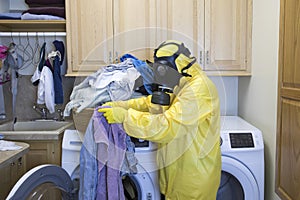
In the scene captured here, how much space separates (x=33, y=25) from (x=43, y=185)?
1385 mm

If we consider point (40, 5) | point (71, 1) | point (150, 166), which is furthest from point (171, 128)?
point (40, 5)

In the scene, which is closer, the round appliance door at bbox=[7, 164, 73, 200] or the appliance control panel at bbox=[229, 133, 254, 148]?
the round appliance door at bbox=[7, 164, 73, 200]

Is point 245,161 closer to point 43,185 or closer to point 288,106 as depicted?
point 288,106

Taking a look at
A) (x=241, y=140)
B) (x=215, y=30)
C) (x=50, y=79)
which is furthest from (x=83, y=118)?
(x=215, y=30)

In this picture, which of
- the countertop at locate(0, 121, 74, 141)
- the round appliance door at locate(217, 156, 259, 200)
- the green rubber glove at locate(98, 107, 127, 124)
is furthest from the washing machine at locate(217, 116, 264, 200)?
the countertop at locate(0, 121, 74, 141)

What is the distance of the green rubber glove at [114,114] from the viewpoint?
135cm

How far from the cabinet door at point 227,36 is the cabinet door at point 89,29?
690mm

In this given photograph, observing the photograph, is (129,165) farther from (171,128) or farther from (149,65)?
(149,65)

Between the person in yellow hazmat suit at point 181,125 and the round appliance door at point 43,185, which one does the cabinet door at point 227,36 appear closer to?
the person in yellow hazmat suit at point 181,125

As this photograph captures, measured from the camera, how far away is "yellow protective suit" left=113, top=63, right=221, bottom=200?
1.29m

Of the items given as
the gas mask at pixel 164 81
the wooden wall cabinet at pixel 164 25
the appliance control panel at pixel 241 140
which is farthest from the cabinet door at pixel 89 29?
the appliance control panel at pixel 241 140

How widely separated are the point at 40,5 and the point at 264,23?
158 centimetres

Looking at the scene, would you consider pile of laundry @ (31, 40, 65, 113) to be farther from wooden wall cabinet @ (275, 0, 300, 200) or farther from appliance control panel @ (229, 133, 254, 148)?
wooden wall cabinet @ (275, 0, 300, 200)

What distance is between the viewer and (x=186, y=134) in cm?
138
